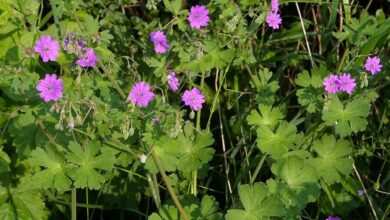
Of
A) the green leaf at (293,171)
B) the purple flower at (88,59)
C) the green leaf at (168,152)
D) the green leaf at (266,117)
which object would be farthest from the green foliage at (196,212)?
the purple flower at (88,59)

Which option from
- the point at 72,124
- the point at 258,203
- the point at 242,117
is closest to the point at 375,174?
the point at 242,117

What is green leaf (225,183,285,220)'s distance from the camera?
2.06 meters

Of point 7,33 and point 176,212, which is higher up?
point 7,33

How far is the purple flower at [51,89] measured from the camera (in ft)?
6.43

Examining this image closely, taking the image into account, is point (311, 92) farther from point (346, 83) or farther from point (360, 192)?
point (360, 192)

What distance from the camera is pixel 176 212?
2.20 meters

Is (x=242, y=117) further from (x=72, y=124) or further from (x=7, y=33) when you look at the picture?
(x=7, y=33)

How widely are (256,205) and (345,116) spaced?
57 centimetres

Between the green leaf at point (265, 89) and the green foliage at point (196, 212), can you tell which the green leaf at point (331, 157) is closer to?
the green leaf at point (265, 89)

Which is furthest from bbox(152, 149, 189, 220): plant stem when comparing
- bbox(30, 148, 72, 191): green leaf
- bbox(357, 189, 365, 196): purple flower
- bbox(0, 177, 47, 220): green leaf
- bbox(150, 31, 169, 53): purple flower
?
bbox(357, 189, 365, 196): purple flower

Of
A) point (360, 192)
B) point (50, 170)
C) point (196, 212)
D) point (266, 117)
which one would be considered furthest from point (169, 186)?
point (360, 192)

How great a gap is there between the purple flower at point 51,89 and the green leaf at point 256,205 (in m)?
0.74

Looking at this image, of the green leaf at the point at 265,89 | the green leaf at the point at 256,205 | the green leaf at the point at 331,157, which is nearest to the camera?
the green leaf at the point at 256,205

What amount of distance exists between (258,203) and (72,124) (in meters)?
0.74
